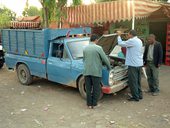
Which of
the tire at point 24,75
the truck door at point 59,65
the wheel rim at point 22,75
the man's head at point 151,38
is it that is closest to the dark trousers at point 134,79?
the man's head at point 151,38

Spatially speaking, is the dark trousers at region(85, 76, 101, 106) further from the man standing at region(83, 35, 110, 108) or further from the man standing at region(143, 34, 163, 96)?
the man standing at region(143, 34, 163, 96)

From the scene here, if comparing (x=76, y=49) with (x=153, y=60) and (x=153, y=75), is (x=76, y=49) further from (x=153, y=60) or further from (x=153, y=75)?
(x=153, y=75)

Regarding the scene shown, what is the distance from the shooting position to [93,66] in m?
6.34

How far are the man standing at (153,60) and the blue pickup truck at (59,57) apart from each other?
79 centimetres

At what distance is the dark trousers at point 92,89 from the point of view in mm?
6465

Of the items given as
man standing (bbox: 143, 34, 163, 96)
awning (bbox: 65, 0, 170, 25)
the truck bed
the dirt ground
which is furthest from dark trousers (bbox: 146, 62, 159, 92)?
the truck bed

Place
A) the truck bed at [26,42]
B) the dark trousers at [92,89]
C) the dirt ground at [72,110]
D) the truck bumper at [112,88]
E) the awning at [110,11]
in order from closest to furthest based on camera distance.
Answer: the dirt ground at [72,110]
the dark trousers at [92,89]
the truck bumper at [112,88]
the truck bed at [26,42]
the awning at [110,11]

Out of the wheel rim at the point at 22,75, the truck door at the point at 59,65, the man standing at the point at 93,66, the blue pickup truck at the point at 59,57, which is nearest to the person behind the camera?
the man standing at the point at 93,66

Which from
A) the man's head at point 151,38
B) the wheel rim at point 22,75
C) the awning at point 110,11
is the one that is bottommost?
the wheel rim at point 22,75

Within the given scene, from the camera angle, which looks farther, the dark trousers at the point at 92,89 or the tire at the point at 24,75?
the tire at the point at 24,75

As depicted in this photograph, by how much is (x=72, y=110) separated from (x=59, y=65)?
1.71 metres

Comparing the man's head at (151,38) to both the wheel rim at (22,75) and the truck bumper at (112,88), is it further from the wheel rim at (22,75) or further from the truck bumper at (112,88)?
the wheel rim at (22,75)

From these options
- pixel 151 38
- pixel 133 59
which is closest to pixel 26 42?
pixel 133 59

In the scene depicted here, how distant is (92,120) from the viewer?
5809mm
